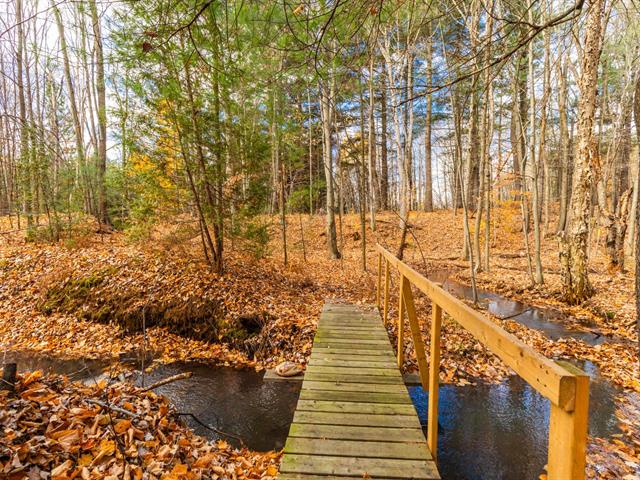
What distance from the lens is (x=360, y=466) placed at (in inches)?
96.0

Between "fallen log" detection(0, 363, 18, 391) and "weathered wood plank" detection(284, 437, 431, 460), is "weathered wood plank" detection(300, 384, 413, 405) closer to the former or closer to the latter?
"weathered wood plank" detection(284, 437, 431, 460)

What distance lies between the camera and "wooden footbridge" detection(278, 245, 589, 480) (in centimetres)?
119

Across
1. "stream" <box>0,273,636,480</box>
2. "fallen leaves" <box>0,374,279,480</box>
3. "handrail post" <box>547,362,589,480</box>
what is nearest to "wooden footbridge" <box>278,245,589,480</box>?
"handrail post" <box>547,362,589,480</box>

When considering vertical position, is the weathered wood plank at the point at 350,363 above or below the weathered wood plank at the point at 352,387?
above

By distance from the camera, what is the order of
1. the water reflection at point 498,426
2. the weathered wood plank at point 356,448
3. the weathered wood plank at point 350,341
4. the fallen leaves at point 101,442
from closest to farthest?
the fallen leaves at point 101,442 < the weathered wood plank at point 356,448 < the water reflection at point 498,426 < the weathered wood plank at point 350,341

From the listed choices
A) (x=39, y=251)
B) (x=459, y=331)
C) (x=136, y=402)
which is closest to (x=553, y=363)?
(x=136, y=402)

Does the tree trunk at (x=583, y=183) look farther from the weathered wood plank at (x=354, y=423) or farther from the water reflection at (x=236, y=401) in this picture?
the water reflection at (x=236, y=401)

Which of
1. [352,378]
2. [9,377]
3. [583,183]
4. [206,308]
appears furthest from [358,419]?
Answer: [583,183]

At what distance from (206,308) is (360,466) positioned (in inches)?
214

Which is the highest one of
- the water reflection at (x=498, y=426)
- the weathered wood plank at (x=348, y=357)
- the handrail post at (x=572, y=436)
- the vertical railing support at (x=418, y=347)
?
the handrail post at (x=572, y=436)

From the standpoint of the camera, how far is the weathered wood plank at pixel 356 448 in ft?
8.38

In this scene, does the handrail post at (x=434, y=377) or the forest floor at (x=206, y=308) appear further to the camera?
the forest floor at (x=206, y=308)

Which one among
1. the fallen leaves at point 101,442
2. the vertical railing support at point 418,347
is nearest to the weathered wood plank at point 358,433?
the fallen leaves at point 101,442

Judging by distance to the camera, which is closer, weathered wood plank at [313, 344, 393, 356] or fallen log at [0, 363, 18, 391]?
fallen log at [0, 363, 18, 391]
